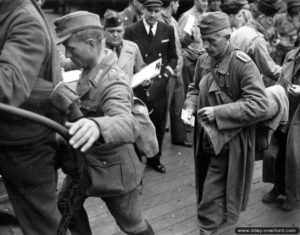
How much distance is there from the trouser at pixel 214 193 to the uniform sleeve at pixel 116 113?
1159 millimetres

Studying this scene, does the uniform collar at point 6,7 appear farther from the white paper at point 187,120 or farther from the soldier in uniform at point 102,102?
the white paper at point 187,120

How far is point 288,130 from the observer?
163 inches

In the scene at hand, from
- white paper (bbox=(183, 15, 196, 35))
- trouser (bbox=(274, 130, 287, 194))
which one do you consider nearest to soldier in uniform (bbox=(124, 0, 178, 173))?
white paper (bbox=(183, 15, 196, 35))

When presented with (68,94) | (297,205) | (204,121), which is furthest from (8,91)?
(297,205)

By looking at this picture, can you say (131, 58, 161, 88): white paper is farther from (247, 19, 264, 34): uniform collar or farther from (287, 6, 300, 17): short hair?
(287, 6, 300, 17): short hair

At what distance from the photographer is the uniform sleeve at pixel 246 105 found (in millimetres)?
3154

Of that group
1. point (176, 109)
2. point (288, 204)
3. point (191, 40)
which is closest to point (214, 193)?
point (288, 204)

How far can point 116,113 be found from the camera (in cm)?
212

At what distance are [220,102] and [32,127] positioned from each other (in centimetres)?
159

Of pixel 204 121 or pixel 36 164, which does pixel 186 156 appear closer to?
pixel 204 121

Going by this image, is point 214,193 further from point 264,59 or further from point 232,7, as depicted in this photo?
point 232,7

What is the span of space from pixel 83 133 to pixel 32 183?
2.65ft

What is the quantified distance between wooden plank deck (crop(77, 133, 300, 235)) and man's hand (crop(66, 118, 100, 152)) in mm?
2170

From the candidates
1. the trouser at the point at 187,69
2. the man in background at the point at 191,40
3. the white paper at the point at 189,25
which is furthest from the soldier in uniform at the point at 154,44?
the trouser at the point at 187,69
